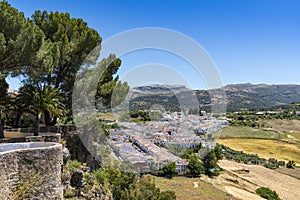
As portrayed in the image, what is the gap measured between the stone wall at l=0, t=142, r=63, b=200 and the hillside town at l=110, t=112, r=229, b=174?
1997cm

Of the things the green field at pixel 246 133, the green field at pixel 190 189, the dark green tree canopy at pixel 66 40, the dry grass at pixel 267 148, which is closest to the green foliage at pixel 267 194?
the green field at pixel 190 189

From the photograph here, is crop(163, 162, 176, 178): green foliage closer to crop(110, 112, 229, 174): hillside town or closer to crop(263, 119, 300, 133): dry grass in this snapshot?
crop(110, 112, 229, 174): hillside town

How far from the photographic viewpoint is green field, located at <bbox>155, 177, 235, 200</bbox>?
57.1 ft

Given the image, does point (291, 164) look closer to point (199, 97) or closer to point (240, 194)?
point (199, 97)

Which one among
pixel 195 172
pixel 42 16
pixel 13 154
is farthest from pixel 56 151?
pixel 195 172

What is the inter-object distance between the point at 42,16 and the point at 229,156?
107 feet

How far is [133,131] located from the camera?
32.0 metres

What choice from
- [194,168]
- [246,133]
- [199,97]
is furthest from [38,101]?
[246,133]

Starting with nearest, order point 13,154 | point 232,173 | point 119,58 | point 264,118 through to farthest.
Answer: point 13,154 → point 119,58 → point 232,173 → point 264,118

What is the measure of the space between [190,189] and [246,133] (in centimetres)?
3746

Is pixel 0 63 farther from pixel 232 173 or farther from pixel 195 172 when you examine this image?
pixel 232 173

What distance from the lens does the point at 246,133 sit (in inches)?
2073

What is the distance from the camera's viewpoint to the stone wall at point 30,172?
4105 mm

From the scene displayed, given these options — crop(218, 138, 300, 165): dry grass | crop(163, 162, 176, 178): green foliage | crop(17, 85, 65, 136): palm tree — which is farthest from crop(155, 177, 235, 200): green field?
crop(218, 138, 300, 165): dry grass
